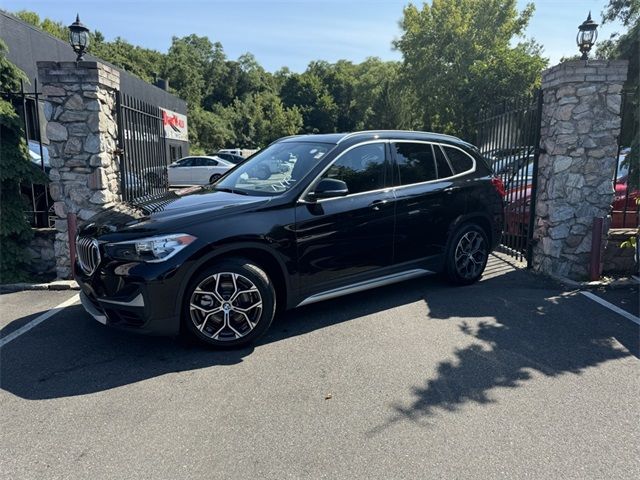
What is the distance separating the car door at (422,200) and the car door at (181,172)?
18.6 m

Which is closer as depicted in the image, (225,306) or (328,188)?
(225,306)

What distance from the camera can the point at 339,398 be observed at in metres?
3.34

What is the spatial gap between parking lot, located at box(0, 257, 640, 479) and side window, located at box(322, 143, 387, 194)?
134 cm

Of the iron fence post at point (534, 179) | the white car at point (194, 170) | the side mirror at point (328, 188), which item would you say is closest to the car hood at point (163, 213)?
the side mirror at point (328, 188)

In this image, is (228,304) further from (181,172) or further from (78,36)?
(181,172)

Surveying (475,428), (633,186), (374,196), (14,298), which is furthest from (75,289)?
(633,186)

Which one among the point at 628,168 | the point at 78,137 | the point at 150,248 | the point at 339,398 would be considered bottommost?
the point at 339,398

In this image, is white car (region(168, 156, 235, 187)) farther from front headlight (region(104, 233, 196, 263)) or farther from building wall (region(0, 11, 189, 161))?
front headlight (region(104, 233, 196, 263))

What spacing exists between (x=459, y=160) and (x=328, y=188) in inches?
90.0

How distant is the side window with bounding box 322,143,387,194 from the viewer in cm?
477

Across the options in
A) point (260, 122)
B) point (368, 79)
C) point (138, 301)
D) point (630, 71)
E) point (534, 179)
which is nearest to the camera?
point (138, 301)

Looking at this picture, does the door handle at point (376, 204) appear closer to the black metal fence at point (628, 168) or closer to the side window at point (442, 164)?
the side window at point (442, 164)

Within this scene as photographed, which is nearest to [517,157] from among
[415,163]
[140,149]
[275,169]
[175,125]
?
[415,163]

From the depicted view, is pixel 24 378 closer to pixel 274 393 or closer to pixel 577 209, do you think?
pixel 274 393
